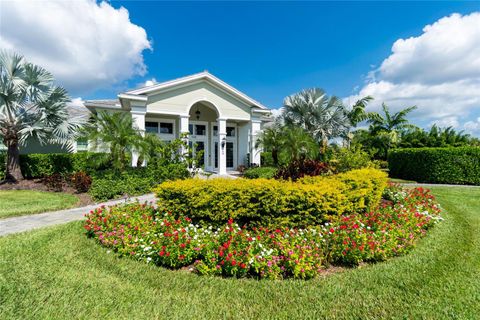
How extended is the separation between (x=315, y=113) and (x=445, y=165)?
9440 millimetres

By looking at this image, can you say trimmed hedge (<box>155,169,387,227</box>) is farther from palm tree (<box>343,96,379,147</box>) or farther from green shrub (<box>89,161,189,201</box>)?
palm tree (<box>343,96,379,147</box>)

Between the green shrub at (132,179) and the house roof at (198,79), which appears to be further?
the house roof at (198,79)

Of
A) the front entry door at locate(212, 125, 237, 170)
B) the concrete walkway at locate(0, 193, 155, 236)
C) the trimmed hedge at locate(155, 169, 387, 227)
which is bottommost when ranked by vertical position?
the concrete walkway at locate(0, 193, 155, 236)

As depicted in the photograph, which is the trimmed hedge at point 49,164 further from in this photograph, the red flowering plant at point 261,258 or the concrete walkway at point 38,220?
the red flowering plant at point 261,258

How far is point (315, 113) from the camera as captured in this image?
2002cm

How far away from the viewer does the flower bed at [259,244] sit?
3.57 meters

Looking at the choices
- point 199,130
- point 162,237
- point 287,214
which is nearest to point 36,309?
point 162,237

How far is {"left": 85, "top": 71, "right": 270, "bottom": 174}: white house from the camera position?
48.1 feet

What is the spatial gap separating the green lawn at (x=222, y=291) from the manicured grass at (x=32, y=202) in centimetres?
410

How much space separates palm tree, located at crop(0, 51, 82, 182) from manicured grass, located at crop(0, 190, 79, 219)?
298cm

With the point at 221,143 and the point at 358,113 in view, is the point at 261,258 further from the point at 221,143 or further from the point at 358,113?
the point at 358,113

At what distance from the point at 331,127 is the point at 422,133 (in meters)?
13.7

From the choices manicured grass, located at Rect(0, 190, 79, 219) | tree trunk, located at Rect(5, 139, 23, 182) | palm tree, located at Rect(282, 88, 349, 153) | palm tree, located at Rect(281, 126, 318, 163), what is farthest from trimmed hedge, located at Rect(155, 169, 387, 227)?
palm tree, located at Rect(282, 88, 349, 153)

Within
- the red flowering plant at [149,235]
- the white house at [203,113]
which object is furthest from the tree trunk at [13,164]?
the red flowering plant at [149,235]
